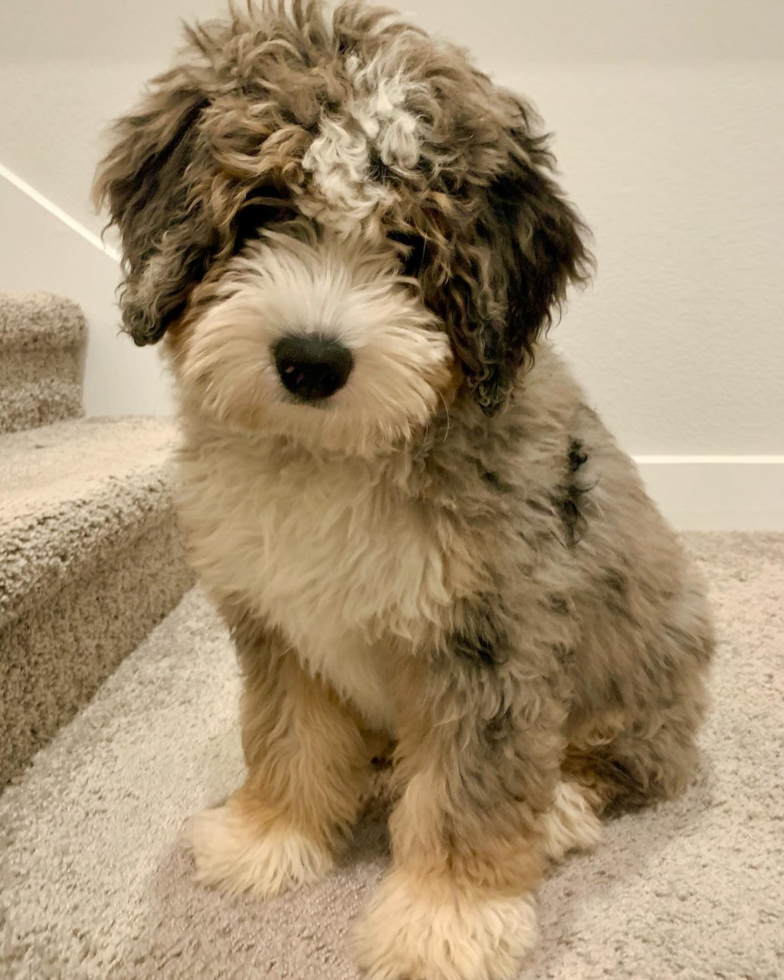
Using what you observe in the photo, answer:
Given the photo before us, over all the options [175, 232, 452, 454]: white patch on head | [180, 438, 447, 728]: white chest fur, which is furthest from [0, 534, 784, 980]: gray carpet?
[175, 232, 452, 454]: white patch on head

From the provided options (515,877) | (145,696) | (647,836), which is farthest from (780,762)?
(145,696)

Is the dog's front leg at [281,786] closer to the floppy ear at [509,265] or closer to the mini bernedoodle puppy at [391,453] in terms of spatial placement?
the mini bernedoodle puppy at [391,453]

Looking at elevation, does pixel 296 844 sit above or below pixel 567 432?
below

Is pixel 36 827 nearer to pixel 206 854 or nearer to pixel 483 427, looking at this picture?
pixel 206 854

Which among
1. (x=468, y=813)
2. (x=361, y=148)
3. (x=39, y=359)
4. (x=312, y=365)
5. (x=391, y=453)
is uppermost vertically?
(x=361, y=148)

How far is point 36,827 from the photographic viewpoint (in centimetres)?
122

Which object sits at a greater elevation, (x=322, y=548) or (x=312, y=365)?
(x=312, y=365)

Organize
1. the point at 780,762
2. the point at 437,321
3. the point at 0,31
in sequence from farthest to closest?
the point at 0,31 → the point at 780,762 → the point at 437,321

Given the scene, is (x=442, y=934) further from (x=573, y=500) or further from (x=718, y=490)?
(x=718, y=490)

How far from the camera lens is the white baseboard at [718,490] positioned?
2428 mm

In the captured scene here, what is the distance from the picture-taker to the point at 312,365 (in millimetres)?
851

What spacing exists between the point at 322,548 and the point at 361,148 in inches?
18.0

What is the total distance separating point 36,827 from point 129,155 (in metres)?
0.96

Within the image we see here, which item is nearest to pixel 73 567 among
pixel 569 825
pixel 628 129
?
pixel 569 825
